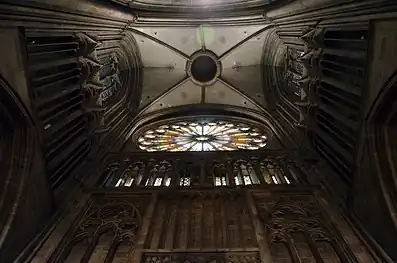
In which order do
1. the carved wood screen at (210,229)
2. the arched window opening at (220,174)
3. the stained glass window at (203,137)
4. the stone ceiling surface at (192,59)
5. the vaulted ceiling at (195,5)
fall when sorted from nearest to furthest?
the carved wood screen at (210,229), the arched window opening at (220,174), the stained glass window at (203,137), the vaulted ceiling at (195,5), the stone ceiling surface at (192,59)

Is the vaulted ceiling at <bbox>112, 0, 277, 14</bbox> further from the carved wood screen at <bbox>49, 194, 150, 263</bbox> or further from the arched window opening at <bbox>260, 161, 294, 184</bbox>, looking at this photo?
the carved wood screen at <bbox>49, 194, 150, 263</bbox>

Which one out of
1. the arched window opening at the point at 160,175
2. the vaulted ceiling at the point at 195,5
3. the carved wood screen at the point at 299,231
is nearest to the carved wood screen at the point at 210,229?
the carved wood screen at the point at 299,231

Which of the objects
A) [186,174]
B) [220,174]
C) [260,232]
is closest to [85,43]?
[186,174]

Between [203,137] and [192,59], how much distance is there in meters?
3.67

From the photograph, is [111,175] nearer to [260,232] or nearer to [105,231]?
[105,231]

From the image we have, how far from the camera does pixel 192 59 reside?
17.7 metres

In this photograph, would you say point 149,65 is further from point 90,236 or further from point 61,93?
point 90,236

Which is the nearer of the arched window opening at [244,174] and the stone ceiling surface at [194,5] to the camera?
the arched window opening at [244,174]

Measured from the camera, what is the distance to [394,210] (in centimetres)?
760

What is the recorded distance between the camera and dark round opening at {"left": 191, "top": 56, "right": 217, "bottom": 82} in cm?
1764

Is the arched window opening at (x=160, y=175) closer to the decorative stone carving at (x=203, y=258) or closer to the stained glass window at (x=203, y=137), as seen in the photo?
the stained glass window at (x=203, y=137)

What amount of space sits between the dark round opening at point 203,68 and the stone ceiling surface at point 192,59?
0.17 meters

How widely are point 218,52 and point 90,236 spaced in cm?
1040

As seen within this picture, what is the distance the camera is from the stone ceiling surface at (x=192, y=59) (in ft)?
54.6
